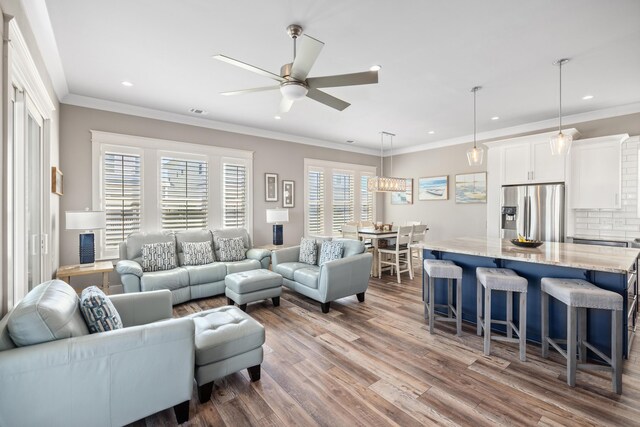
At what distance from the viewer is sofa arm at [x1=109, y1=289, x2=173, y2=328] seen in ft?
7.73

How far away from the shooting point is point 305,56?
2123mm

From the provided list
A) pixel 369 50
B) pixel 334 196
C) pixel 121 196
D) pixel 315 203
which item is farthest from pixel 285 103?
pixel 334 196

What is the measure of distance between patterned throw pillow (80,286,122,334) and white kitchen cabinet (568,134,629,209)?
5.97m

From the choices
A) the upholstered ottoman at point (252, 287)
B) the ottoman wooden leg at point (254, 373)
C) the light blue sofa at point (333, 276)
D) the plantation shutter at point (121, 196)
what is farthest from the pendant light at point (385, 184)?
the ottoman wooden leg at point (254, 373)

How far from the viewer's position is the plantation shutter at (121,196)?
433 centimetres

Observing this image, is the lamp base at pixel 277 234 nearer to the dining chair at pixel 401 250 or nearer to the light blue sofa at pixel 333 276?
the light blue sofa at pixel 333 276

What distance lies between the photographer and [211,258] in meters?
4.57

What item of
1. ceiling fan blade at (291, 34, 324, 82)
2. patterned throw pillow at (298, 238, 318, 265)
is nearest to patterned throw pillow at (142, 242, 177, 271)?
patterned throw pillow at (298, 238, 318, 265)

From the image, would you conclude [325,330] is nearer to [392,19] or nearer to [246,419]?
[246,419]

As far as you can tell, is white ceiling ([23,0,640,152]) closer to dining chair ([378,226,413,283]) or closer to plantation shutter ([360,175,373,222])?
dining chair ([378,226,413,283])

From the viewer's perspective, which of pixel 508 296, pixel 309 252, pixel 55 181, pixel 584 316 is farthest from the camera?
pixel 309 252

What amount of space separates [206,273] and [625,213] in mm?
6312

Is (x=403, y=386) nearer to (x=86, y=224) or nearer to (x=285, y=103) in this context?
(x=285, y=103)

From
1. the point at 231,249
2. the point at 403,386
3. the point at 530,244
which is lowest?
the point at 403,386
